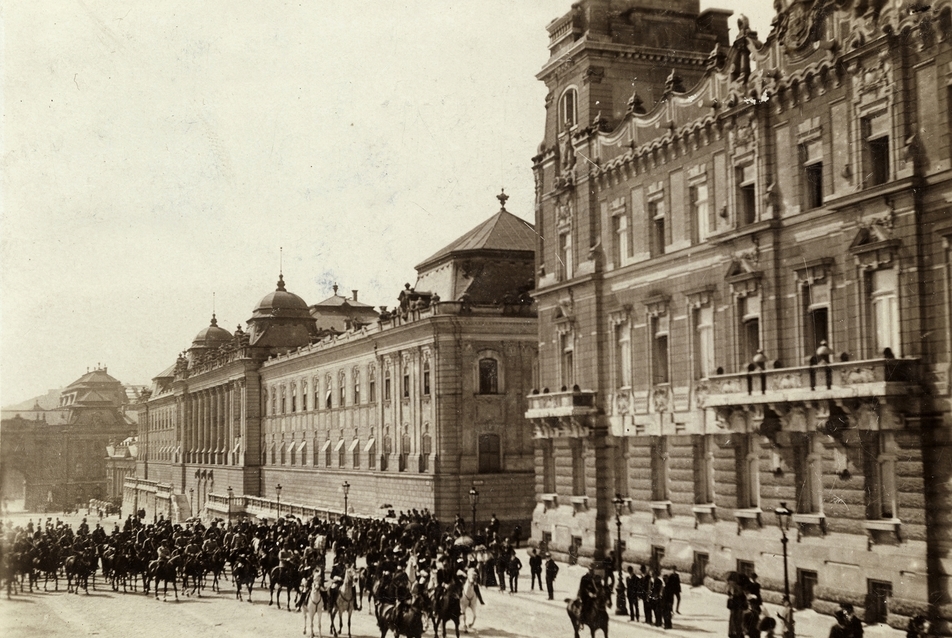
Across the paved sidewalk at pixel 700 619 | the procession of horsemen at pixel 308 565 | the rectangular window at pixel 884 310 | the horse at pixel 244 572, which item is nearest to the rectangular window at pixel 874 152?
the rectangular window at pixel 884 310

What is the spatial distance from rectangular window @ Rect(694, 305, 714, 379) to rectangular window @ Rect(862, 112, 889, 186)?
791 cm

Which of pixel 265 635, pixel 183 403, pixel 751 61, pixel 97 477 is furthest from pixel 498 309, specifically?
pixel 97 477

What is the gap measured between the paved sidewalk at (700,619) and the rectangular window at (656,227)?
37.7ft

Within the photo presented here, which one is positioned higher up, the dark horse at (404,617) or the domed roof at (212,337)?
the domed roof at (212,337)

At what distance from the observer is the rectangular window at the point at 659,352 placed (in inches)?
1495

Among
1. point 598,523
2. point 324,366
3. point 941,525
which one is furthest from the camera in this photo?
point 324,366

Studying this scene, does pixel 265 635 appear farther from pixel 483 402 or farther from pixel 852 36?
pixel 483 402

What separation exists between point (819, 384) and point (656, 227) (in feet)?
37.8

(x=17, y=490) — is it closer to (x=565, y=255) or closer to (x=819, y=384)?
(x=565, y=255)

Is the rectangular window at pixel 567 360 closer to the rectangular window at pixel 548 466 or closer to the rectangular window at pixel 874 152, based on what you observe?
the rectangular window at pixel 548 466

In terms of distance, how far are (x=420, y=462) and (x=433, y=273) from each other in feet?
38.8

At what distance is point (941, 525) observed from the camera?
25812mm

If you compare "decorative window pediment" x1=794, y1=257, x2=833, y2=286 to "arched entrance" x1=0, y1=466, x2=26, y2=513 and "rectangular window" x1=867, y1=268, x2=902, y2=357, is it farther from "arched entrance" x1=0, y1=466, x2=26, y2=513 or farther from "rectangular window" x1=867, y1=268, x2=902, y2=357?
"arched entrance" x1=0, y1=466, x2=26, y2=513

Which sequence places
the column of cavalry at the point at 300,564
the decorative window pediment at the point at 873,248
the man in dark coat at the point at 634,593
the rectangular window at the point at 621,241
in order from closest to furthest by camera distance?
the decorative window pediment at the point at 873,248
the column of cavalry at the point at 300,564
the man in dark coat at the point at 634,593
the rectangular window at the point at 621,241
